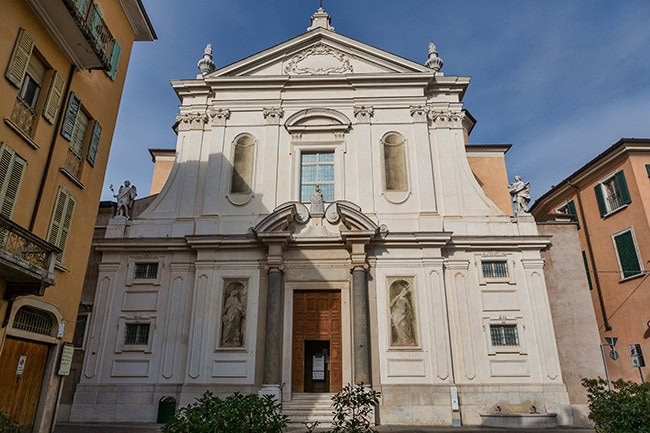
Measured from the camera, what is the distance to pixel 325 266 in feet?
55.2

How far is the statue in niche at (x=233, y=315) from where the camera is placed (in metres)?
15.9

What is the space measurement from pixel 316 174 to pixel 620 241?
44.3 feet

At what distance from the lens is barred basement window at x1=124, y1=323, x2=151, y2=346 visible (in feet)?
53.0

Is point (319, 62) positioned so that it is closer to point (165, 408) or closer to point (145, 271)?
point (145, 271)

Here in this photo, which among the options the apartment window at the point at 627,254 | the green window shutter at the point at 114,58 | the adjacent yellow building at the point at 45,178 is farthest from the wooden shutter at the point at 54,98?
the apartment window at the point at 627,254

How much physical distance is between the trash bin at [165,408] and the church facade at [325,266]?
24cm

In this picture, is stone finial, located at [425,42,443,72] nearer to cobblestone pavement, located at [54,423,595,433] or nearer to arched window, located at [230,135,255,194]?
arched window, located at [230,135,255,194]

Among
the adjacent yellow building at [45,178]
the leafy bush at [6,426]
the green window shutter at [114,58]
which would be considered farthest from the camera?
the green window shutter at [114,58]

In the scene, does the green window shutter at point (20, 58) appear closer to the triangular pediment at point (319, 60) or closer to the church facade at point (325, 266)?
the church facade at point (325, 266)

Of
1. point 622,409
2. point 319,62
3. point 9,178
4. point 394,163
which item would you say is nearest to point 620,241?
point 394,163

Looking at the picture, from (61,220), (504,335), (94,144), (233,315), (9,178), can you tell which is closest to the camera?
(9,178)

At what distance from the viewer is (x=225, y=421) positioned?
4633mm

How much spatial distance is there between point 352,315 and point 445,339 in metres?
3.16

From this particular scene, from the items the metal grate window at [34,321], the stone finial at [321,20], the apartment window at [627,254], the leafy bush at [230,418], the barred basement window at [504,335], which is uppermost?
Result: the stone finial at [321,20]
